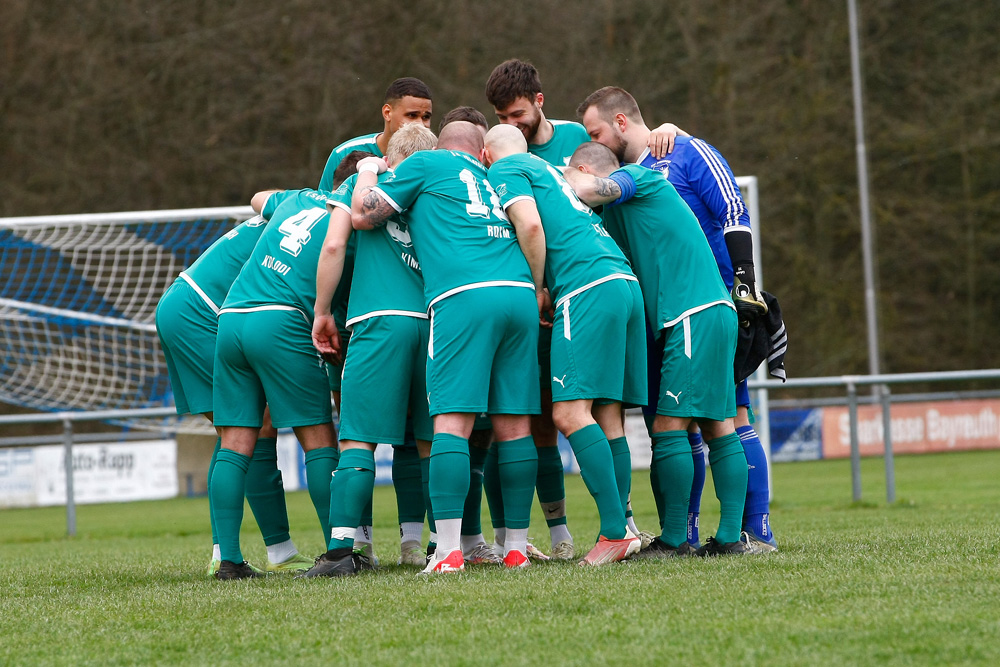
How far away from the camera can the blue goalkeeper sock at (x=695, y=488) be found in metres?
5.44

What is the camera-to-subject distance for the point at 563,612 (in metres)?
3.56

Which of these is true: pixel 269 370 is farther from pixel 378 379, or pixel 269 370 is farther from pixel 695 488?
pixel 695 488

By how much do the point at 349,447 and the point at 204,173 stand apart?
66.3 feet

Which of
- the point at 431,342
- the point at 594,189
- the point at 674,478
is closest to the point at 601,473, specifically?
the point at 674,478

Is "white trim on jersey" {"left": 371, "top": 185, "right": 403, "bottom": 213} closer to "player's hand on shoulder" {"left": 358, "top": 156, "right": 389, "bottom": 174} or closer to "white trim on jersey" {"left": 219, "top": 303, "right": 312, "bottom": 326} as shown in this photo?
"player's hand on shoulder" {"left": 358, "top": 156, "right": 389, "bottom": 174}

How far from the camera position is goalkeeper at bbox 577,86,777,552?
5.29 meters

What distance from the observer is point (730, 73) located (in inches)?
1037

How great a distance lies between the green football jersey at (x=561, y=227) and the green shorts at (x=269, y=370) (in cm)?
110

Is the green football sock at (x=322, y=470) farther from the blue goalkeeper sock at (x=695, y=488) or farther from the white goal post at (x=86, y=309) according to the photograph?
the white goal post at (x=86, y=309)

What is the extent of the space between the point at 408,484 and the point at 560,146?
6.38 feet

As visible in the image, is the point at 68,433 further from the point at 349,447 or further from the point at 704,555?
the point at 704,555

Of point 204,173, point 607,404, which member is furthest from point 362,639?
point 204,173

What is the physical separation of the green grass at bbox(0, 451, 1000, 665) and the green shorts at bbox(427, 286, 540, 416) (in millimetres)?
711

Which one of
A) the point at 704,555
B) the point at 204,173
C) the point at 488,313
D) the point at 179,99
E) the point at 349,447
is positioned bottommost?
the point at 704,555
